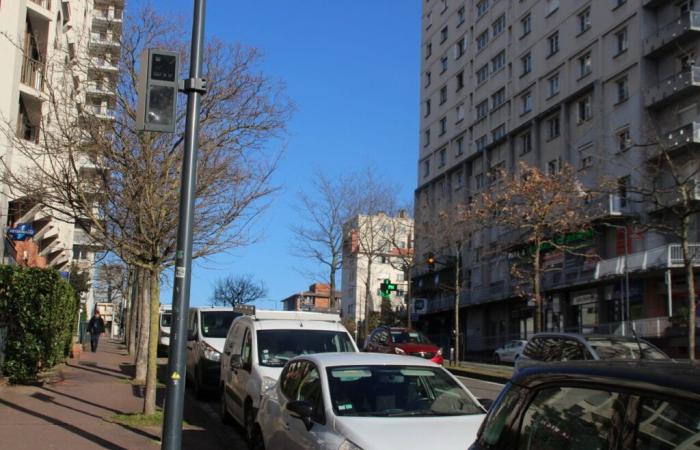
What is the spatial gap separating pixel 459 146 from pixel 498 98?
23.5 ft

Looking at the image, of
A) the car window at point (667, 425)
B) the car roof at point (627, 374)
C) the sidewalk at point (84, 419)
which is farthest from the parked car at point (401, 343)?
the car window at point (667, 425)

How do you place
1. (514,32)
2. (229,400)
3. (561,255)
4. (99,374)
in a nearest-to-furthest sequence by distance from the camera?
(229,400)
(99,374)
(561,255)
(514,32)

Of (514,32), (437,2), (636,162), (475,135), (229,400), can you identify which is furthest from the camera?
(437,2)

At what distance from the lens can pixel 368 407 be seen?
6359mm

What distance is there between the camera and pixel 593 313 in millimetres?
39438

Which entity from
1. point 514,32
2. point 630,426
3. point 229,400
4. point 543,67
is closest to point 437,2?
point 514,32

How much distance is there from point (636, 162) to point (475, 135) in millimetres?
21558

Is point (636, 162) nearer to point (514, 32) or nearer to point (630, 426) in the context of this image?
point (514, 32)

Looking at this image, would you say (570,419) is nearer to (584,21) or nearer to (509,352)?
(509,352)

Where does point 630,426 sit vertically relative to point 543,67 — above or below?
below

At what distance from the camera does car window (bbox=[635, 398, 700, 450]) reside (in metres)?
2.43

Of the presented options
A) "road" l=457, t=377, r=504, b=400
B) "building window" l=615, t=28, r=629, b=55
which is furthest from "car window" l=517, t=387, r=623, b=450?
"building window" l=615, t=28, r=629, b=55

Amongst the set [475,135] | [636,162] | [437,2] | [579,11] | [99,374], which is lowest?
[99,374]

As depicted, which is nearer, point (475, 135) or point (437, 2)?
point (475, 135)
